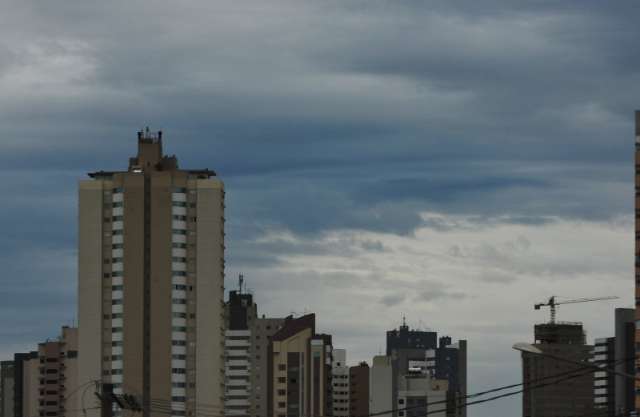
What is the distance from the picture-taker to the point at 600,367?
52.9 metres

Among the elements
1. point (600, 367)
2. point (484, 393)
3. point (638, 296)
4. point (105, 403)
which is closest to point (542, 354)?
point (600, 367)

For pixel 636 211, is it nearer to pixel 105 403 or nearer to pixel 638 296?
pixel 638 296

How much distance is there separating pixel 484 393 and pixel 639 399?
10989cm

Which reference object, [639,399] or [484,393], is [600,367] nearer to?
[484,393]

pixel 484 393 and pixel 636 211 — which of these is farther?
pixel 636 211

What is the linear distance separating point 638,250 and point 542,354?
14376cm

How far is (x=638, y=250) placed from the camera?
198m

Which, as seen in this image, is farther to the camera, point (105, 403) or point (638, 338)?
point (638, 338)

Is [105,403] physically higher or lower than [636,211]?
lower

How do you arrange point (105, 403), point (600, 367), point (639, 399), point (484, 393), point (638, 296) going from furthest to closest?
point (638, 296)
point (639, 399)
point (105, 403)
point (484, 393)
point (600, 367)

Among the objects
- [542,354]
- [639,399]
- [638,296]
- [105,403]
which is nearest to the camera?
[542,354]

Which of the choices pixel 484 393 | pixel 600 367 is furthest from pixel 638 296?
pixel 600 367

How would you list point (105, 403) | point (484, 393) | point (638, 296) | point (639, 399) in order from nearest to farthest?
point (484, 393), point (105, 403), point (639, 399), point (638, 296)

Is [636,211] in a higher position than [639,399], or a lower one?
higher
